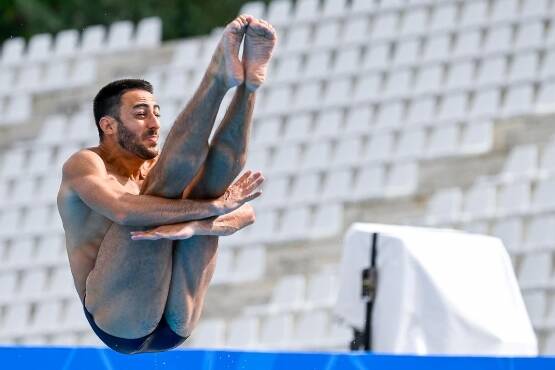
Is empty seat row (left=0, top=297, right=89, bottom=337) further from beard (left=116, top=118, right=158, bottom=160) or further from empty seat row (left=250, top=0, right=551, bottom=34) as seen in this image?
beard (left=116, top=118, right=158, bottom=160)

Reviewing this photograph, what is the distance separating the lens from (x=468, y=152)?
9906 mm

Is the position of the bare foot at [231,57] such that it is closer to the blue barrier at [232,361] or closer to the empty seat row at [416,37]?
the blue barrier at [232,361]

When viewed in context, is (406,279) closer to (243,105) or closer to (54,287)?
(243,105)

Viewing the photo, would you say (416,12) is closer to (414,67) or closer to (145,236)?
(414,67)

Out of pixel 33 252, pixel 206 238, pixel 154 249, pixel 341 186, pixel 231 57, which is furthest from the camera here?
pixel 33 252

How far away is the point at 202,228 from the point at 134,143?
43 centimetres

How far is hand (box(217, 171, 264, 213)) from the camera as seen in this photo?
4254 mm

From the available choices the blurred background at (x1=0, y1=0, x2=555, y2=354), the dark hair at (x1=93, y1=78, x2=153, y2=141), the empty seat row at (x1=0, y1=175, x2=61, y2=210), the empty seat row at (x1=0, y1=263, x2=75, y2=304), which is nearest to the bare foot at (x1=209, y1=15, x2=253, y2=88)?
the dark hair at (x1=93, y1=78, x2=153, y2=141)

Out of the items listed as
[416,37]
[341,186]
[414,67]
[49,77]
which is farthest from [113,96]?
[49,77]

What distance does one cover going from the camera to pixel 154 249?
4316 millimetres

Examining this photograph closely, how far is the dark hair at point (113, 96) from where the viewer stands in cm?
451

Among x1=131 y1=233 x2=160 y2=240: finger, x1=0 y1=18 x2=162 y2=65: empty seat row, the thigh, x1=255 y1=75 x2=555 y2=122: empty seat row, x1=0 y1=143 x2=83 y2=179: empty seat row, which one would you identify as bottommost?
the thigh

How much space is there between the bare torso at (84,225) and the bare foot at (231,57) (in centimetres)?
56

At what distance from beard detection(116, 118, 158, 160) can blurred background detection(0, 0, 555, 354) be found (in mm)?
4603
